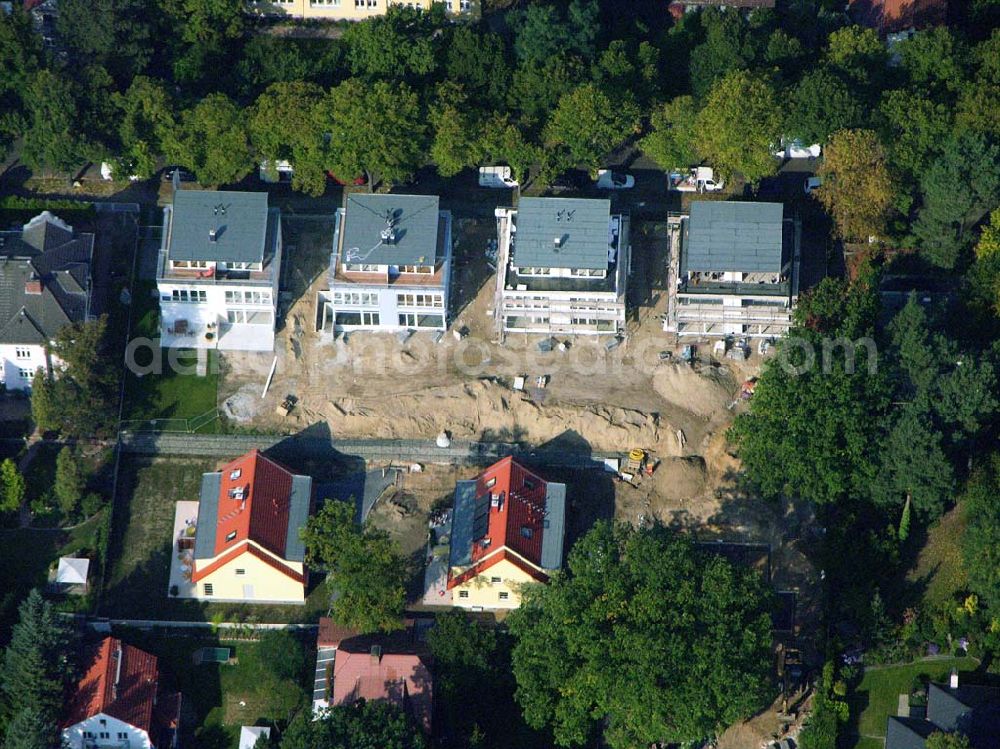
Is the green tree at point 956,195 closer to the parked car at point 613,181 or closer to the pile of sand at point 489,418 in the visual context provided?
the parked car at point 613,181

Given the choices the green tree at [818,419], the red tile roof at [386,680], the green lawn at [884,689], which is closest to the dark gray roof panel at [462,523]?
the red tile roof at [386,680]

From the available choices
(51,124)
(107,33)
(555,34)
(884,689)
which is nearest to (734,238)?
(555,34)

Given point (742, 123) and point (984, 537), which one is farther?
point (742, 123)

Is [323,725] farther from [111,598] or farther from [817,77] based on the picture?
[817,77]

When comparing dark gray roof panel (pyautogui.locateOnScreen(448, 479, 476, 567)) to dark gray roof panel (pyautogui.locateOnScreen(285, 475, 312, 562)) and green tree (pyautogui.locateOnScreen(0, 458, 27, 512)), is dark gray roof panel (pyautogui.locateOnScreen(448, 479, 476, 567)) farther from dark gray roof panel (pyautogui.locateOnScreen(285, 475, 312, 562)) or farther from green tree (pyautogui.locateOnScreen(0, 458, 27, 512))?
green tree (pyautogui.locateOnScreen(0, 458, 27, 512))

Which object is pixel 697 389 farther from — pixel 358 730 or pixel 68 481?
pixel 68 481

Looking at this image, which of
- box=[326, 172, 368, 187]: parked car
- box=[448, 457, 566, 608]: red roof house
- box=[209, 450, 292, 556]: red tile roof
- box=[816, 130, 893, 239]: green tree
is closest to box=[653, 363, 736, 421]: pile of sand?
box=[448, 457, 566, 608]: red roof house
